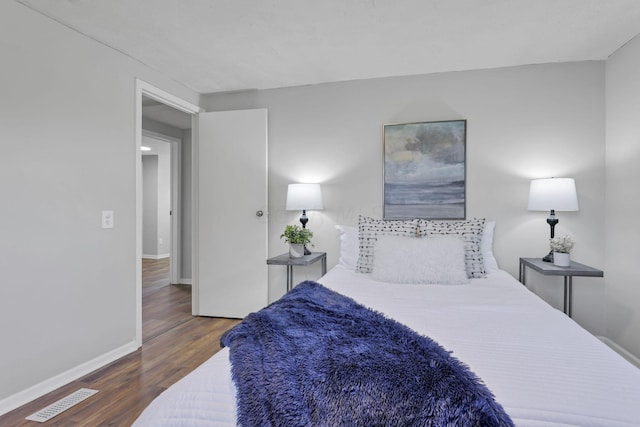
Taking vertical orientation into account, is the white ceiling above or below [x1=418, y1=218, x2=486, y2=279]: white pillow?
above

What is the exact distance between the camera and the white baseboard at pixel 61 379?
1962 mm

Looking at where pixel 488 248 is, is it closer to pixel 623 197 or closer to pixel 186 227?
pixel 623 197

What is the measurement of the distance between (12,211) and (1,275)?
369 mm

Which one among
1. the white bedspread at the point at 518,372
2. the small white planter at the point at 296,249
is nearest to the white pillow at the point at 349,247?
the small white planter at the point at 296,249

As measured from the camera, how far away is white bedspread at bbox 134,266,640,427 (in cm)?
90

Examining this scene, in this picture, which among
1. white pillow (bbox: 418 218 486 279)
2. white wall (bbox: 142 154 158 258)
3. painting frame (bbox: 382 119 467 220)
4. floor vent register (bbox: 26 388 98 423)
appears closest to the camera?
floor vent register (bbox: 26 388 98 423)

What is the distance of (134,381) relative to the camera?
2.30 m

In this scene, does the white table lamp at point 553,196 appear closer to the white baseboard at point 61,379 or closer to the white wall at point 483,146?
the white wall at point 483,146

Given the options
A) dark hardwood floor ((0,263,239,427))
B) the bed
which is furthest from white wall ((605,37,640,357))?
dark hardwood floor ((0,263,239,427))

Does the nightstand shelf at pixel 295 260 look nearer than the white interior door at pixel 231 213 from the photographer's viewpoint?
Yes

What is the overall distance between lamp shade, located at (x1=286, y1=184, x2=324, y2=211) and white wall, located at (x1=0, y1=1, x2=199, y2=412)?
52.5 inches

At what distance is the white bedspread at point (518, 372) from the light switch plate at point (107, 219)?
71.7 inches

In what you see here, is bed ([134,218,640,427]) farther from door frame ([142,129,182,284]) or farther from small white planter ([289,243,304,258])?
door frame ([142,129,182,284])

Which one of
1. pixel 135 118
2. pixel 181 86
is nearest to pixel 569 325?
pixel 135 118
